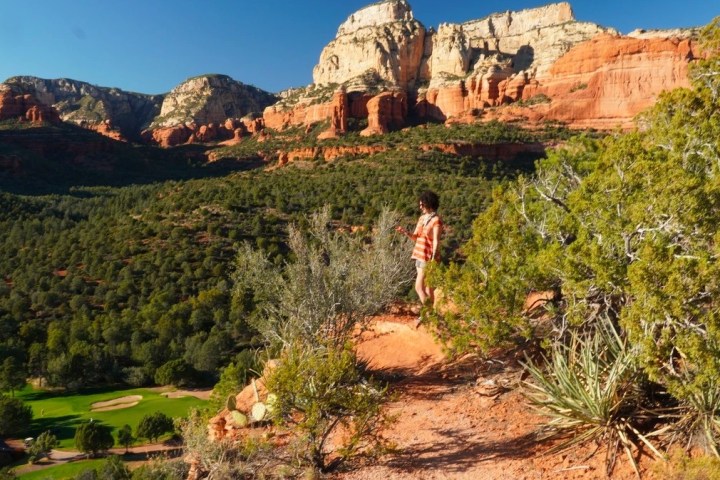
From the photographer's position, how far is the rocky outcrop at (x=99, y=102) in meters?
139

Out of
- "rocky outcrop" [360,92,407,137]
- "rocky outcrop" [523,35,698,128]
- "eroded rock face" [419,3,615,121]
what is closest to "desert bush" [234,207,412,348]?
"rocky outcrop" [360,92,407,137]

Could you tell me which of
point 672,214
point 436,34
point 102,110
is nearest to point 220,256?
point 672,214

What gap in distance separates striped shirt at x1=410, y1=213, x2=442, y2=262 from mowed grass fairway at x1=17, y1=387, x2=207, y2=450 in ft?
68.6

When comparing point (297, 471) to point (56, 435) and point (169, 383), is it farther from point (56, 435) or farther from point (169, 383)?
point (169, 383)

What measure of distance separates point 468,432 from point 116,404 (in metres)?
27.6

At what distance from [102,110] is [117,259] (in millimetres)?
127967

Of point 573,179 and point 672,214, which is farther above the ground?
point 573,179

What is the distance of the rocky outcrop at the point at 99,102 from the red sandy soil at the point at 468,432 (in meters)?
151

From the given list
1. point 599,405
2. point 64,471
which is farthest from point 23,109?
point 599,405

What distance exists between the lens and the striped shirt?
6491mm

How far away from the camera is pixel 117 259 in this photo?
33.7 metres

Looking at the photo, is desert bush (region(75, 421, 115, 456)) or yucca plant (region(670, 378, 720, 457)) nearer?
yucca plant (region(670, 378, 720, 457))

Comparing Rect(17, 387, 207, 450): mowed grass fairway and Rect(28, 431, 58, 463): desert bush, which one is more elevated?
Rect(28, 431, 58, 463): desert bush

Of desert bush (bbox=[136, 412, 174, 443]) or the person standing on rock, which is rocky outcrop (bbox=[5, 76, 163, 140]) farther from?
the person standing on rock
